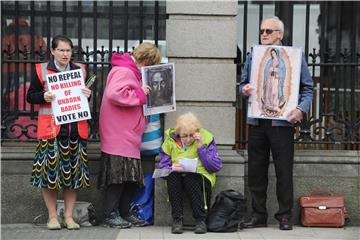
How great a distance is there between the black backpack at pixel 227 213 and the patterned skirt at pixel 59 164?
1376 mm

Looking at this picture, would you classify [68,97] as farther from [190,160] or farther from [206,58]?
[206,58]

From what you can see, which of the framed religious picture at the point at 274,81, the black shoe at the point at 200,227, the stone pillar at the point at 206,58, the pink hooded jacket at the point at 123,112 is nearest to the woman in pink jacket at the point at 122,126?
the pink hooded jacket at the point at 123,112

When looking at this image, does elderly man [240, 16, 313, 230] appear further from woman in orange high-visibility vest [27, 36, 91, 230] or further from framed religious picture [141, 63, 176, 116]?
woman in orange high-visibility vest [27, 36, 91, 230]

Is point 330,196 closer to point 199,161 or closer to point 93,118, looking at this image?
point 199,161

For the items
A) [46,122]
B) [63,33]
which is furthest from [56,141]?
[63,33]

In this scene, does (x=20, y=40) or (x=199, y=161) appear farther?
(x=20, y=40)

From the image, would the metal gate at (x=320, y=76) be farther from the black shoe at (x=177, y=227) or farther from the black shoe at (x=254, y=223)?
the black shoe at (x=177, y=227)

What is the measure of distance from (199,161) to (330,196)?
157 cm

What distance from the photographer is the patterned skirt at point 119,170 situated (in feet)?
23.8

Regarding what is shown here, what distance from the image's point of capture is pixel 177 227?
7094mm

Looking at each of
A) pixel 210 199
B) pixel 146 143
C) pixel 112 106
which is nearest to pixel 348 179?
pixel 210 199

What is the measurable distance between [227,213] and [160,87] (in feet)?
4.94

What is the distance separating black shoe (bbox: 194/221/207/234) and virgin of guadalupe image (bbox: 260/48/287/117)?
50.9 inches

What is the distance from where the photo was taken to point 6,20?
827 centimetres
